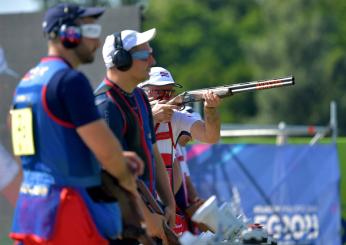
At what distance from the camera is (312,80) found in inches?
2618

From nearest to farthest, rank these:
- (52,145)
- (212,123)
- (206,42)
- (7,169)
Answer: (52,145), (212,123), (7,169), (206,42)

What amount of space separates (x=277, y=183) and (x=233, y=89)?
21.3ft

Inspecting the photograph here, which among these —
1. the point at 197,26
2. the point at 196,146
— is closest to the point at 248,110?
the point at 197,26

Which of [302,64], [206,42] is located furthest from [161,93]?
[206,42]

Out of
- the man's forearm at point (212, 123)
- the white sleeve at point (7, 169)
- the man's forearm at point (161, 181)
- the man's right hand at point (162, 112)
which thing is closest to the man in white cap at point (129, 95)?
the man's forearm at point (161, 181)

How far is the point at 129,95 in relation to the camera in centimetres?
664

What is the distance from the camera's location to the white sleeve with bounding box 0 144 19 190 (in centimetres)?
1230

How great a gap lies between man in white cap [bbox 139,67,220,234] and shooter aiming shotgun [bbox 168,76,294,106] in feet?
0.24

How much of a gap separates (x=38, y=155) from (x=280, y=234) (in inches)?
341

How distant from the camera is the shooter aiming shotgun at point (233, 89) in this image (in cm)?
777

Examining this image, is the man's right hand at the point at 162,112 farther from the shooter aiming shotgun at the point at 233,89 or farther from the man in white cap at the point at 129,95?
the man in white cap at the point at 129,95

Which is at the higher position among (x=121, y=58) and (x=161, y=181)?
(x=121, y=58)

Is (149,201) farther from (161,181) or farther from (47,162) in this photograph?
(47,162)

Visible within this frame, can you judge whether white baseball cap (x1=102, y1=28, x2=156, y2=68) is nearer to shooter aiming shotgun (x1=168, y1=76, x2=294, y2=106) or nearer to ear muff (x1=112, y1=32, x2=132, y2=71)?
ear muff (x1=112, y1=32, x2=132, y2=71)
